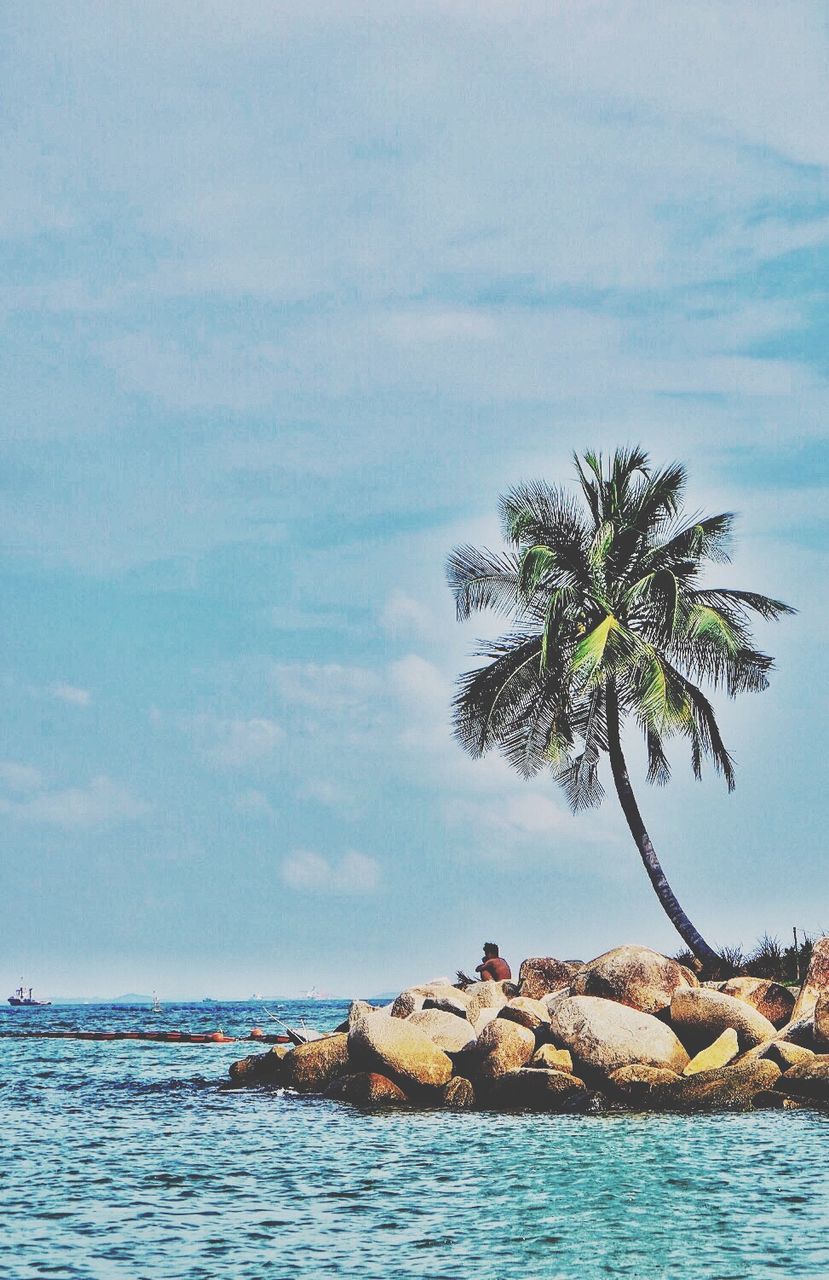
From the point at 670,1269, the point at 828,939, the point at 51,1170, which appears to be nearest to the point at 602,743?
the point at 828,939

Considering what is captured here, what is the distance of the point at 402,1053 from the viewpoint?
69.2 feet

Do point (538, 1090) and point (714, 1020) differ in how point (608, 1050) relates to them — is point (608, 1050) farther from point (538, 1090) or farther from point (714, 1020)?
point (714, 1020)

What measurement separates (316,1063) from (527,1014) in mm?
3814

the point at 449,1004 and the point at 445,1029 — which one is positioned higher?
the point at 449,1004

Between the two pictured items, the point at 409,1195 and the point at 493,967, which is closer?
the point at 409,1195

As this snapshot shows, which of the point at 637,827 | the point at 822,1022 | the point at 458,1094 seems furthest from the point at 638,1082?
the point at 637,827

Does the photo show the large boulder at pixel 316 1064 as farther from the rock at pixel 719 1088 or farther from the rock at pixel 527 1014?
the rock at pixel 719 1088

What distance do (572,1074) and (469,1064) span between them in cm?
179

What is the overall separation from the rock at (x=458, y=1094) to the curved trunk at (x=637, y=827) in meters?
11.9

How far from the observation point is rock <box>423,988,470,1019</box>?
2412cm

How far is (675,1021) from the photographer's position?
21.7m

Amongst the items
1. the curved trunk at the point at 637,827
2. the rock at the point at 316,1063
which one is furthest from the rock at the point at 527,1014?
the curved trunk at the point at 637,827

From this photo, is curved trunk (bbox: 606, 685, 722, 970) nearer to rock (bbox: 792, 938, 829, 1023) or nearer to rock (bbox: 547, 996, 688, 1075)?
rock (bbox: 792, 938, 829, 1023)

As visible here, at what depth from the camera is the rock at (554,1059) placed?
20172 millimetres
